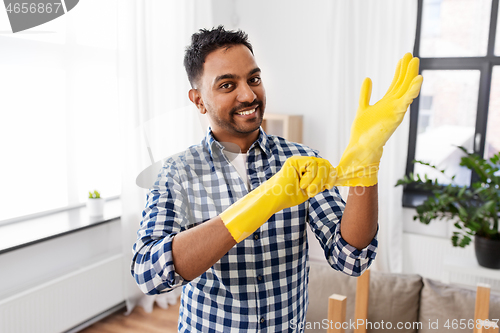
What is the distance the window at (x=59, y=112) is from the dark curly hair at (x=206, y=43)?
1.51 meters

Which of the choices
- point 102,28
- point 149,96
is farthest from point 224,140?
point 102,28

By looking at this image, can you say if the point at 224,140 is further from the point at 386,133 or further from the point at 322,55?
the point at 322,55

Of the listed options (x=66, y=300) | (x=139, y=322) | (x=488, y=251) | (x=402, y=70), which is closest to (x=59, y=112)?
(x=66, y=300)

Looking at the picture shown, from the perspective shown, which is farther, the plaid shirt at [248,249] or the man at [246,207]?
the plaid shirt at [248,249]

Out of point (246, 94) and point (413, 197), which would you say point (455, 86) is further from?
point (246, 94)

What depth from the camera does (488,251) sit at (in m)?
2.13

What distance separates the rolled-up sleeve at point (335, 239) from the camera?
0.81m

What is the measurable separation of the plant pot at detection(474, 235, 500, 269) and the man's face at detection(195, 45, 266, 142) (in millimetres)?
1853

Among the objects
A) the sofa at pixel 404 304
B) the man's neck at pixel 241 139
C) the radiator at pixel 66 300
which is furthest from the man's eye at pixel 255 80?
the radiator at pixel 66 300

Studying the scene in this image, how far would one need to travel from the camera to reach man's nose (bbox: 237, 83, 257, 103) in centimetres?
81

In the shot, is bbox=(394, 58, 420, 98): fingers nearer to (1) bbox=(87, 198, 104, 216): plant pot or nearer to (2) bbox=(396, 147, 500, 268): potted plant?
(2) bbox=(396, 147, 500, 268): potted plant

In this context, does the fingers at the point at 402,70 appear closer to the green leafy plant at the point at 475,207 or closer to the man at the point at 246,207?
the man at the point at 246,207

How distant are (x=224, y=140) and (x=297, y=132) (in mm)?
2128

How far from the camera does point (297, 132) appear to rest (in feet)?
9.93
